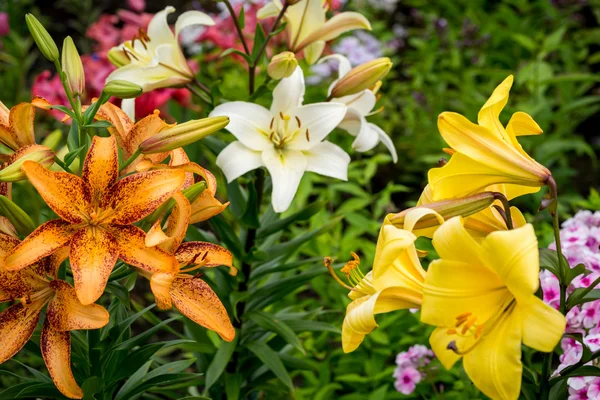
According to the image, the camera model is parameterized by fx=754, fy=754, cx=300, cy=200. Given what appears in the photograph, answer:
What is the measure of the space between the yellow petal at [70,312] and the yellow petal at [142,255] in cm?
7

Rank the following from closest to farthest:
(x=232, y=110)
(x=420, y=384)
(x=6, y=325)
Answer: (x=6, y=325), (x=232, y=110), (x=420, y=384)

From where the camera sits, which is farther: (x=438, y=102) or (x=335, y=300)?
(x=438, y=102)

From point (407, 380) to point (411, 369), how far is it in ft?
0.08

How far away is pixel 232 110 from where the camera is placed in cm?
132

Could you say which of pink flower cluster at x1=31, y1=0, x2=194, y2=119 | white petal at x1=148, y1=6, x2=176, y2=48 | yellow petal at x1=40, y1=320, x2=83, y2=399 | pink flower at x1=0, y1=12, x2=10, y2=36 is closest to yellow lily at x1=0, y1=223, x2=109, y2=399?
yellow petal at x1=40, y1=320, x2=83, y2=399

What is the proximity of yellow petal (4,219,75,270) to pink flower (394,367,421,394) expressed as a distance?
0.81 metres

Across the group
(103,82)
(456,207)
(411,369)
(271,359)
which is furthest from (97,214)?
(103,82)

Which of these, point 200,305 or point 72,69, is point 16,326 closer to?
point 200,305

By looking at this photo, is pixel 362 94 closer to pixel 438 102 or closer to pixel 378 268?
pixel 378 268

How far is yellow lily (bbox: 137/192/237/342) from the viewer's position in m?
0.90

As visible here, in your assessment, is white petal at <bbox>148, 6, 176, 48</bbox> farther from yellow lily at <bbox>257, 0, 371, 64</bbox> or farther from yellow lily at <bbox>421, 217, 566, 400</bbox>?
yellow lily at <bbox>421, 217, 566, 400</bbox>

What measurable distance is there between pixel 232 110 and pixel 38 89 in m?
1.17

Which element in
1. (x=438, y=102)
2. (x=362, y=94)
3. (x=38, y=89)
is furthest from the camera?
(x=438, y=102)

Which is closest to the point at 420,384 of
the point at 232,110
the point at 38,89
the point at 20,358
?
the point at 232,110
